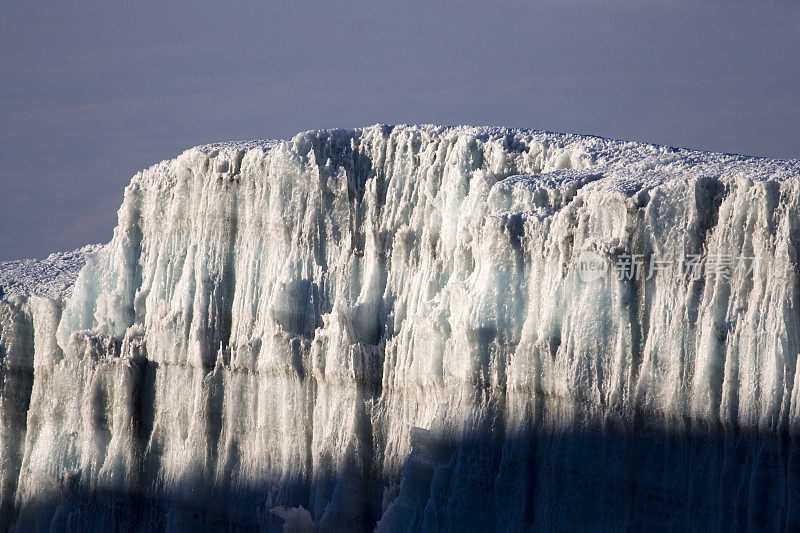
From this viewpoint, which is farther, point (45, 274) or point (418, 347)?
point (45, 274)

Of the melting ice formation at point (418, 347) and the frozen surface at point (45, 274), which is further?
the frozen surface at point (45, 274)

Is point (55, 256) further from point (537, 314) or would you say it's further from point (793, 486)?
point (793, 486)

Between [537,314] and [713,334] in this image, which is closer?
[713,334]

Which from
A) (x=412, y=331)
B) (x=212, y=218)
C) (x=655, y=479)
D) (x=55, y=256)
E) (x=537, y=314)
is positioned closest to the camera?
(x=655, y=479)

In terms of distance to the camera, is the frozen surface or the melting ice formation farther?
the frozen surface

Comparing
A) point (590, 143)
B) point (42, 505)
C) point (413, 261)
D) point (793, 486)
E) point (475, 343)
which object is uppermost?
point (590, 143)

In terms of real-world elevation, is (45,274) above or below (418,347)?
above

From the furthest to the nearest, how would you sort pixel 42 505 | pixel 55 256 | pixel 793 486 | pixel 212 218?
pixel 55 256 < pixel 42 505 < pixel 212 218 < pixel 793 486

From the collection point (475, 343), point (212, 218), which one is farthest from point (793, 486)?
point (212, 218)
